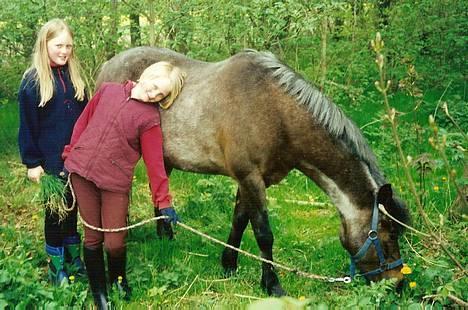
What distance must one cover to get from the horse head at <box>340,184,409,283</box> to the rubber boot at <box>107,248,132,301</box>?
5.10ft

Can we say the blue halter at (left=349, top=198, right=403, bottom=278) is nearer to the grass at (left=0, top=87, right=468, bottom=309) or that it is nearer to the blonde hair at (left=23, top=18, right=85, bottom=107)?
the grass at (left=0, top=87, right=468, bottom=309)

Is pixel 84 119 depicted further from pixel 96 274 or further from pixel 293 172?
pixel 293 172

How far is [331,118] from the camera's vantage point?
392 cm

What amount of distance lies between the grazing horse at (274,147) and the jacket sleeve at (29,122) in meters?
1.00

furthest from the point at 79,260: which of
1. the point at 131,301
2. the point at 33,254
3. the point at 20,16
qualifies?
the point at 20,16

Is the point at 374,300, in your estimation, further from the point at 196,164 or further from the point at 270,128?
the point at 196,164

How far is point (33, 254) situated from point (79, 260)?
0.45 meters

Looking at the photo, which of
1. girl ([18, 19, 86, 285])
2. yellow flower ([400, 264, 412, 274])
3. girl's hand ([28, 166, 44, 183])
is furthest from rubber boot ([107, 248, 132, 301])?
yellow flower ([400, 264, 412, 274])

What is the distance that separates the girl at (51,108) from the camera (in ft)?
12.6

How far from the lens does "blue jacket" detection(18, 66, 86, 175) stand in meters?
3.84

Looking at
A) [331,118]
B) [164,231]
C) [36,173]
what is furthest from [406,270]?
[36,173]

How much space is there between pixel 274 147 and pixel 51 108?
1.56 meters

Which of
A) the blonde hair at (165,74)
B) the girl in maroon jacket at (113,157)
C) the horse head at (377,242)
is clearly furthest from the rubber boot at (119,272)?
the horse head at (377,242)

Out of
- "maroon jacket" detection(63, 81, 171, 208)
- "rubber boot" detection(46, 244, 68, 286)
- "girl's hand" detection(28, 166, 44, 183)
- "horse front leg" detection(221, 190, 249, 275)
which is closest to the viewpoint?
"maroon jacket" detection(63, 81, 171, 208)
